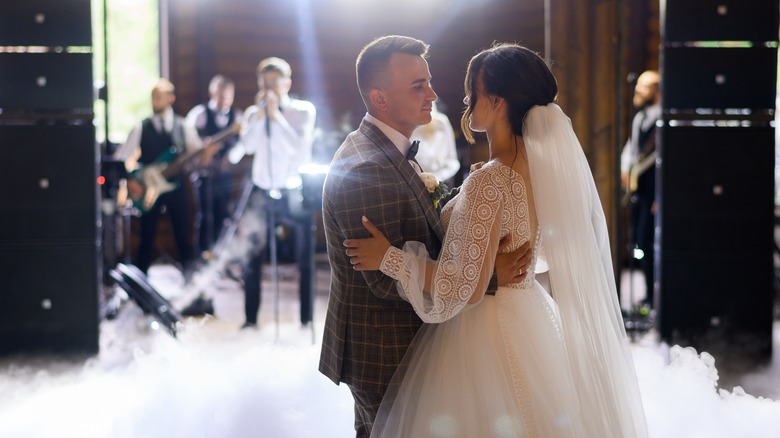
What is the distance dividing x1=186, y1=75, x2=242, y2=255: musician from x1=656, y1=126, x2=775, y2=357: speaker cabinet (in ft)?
14.5

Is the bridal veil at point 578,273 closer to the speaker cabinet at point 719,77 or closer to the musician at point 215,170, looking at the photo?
the speaker cabinet at point 719,77

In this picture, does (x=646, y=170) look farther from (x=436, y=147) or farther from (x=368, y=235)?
(x=368, y=235)

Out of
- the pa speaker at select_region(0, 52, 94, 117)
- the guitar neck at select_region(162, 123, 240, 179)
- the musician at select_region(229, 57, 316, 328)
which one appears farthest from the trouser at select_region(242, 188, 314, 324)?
the pa speaker at select_region(0, 52, 94, 117)

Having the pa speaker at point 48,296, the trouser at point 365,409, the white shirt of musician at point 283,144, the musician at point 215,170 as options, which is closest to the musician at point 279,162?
the white shirt of musician at point 283,144

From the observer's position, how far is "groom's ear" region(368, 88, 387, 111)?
2492 mm

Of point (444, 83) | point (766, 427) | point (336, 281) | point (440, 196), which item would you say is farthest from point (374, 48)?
point (444, 83)

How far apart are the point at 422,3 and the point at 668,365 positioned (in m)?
6.42

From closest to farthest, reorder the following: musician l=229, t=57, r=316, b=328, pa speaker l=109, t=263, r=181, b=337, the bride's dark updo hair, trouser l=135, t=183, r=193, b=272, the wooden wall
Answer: the bride's dark updo hair, pa speaker l=109, t=263, r=181, b=337, musician l=229, t=57, r=316, b=328, trouser l=135, t=183, r=193, b=272, the wooden wall

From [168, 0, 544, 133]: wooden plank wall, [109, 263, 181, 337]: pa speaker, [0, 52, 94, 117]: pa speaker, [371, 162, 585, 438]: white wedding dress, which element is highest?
[168, 0, 544, 133]: wooden plank wall

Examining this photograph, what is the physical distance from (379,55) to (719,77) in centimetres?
304

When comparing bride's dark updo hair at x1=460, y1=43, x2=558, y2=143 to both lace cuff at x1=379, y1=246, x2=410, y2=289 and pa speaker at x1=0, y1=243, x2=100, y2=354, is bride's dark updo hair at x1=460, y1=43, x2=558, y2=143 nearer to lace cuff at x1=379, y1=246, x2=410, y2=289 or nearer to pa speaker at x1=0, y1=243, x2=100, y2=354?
lace cuff at x1=379, y1=246, x2=410, y2=289

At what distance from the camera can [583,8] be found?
4.77 m

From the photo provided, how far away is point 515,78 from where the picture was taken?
2461mm

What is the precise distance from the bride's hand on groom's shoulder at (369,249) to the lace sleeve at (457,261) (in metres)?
0.02
